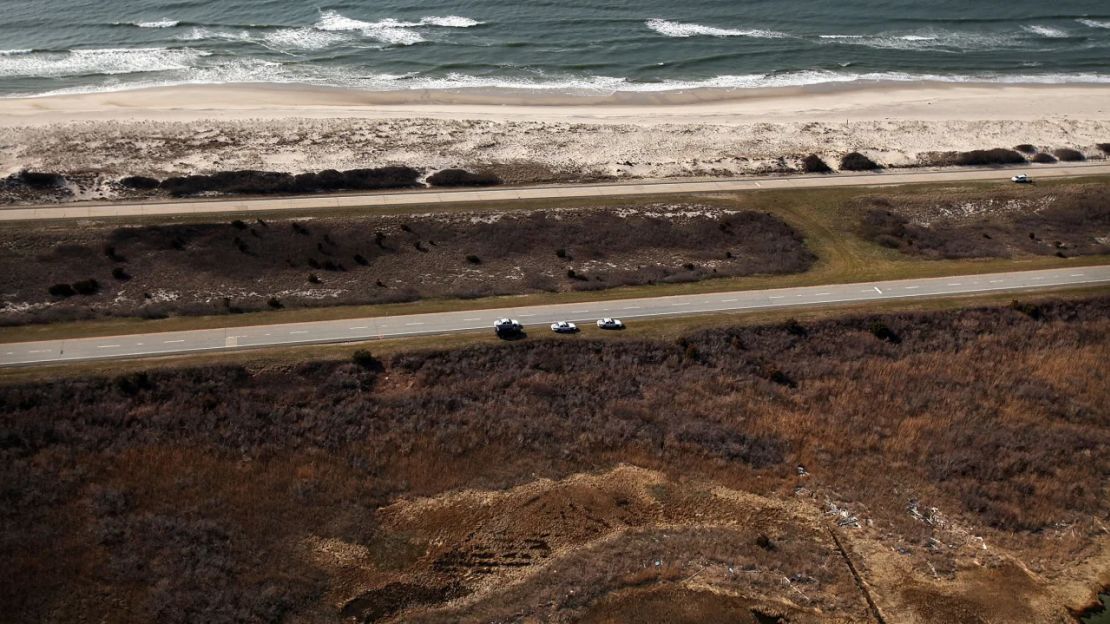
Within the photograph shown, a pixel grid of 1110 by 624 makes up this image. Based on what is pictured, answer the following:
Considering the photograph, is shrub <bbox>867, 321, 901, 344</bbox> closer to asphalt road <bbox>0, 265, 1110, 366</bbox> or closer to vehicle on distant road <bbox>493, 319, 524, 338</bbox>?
asphalt road <bbox>0, 265, 1110, 366</bbox>


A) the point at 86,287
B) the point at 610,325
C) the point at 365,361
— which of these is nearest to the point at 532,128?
→ the point at 610,325

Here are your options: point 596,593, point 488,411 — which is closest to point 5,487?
point 488,411

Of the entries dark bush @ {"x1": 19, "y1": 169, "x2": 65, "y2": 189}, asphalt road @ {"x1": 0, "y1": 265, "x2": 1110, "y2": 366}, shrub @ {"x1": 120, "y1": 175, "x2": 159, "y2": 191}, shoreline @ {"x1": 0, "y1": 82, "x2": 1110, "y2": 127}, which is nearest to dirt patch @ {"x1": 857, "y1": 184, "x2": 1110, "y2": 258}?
asphalt road @ {"x1": 0, "y1": 265, "x2": 1110, "y2": 366}

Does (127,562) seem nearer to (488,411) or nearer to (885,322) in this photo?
(488,411)

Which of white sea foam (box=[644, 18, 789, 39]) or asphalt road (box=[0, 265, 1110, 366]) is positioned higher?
white sea foam (box=[644, 18, 789, 39])

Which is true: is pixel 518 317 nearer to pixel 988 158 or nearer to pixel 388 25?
pixel 988 158

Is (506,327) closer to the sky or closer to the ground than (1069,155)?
closer to the ground

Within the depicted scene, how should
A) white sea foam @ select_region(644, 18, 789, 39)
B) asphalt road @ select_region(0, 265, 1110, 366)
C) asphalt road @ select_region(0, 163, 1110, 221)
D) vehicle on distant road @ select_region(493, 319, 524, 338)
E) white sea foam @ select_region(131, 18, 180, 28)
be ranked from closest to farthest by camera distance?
asphalt road @ select_region(0, 265, 1110, 366) → vehicle on distant road @ select_region(493, 319, 524, 338) → asphalt road @ select_region(0, 163, 1110, 221) → white sea foam @ select_region(131, 18, 180, 28) → white sea foam @ select_region(644, 18, 789, 39)
